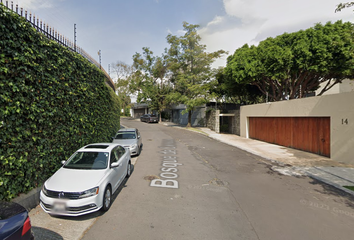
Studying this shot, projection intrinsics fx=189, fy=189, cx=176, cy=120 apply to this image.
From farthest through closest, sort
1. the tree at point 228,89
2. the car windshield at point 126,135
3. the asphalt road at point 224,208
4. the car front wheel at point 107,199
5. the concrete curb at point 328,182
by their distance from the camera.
Answer: the tree at point 228,89 → the car windshield at point 126,135 → the concrete curb at point 328,182 → the car front wheel at point 107,199 → the asphalt road at point 224,208

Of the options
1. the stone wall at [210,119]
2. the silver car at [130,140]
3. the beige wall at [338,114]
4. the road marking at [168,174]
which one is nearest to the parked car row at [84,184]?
the road marking at [168,174]

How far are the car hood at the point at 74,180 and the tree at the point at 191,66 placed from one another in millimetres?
20066

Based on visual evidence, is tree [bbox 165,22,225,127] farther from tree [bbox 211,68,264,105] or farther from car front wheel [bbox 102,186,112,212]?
car front wheel [bbox 102,186,112,212]

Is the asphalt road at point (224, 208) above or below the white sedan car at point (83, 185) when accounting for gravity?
below

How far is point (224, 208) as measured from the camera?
195 inches

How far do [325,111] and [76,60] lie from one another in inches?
509

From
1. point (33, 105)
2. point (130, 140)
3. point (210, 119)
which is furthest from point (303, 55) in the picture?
point (33, 105)

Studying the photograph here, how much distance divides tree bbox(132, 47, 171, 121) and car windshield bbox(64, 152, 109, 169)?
29728 millimetres

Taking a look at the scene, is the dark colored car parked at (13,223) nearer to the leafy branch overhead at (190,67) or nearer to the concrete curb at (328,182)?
the concrete curb at (328,182)

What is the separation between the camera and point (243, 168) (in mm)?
8773

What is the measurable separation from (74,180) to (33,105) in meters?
2.20

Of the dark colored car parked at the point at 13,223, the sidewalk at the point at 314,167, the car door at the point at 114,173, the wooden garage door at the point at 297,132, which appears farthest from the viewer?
the wooden garage door at the point at 297,132

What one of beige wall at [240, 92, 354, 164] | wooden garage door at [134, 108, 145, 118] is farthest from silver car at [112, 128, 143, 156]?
wooden garage door at [134, 108, 145, 118]

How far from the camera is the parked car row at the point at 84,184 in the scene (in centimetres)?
426
